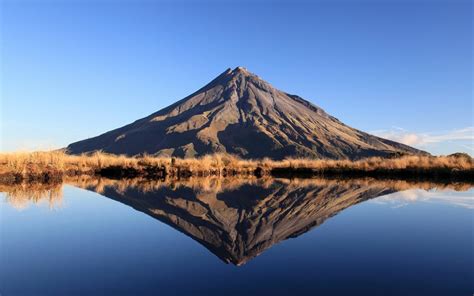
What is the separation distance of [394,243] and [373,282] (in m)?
2.92

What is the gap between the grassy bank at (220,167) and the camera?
26.6m

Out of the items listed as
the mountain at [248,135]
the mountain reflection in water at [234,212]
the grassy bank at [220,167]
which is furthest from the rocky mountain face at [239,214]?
the mountain at [248,135]

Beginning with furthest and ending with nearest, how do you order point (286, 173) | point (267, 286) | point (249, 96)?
point (249, 96) < point (286, 173) < point (267, 286)

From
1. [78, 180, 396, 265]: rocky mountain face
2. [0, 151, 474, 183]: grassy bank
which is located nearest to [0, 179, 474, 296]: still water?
[78, 180, 396, 265]: rocky mountain face

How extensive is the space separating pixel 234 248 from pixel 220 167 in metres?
27.7

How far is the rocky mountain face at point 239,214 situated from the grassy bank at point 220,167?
991cm

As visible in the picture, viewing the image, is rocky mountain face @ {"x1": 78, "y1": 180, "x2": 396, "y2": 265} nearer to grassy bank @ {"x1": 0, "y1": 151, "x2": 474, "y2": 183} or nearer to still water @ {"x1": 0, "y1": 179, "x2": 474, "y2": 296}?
still water @ {"x1": 0, "y1": 179, "x2": 474, "y2": 296}

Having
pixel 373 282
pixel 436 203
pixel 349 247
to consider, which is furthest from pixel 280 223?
pixel 436 203

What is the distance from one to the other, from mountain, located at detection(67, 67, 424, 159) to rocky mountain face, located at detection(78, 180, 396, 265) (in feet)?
438

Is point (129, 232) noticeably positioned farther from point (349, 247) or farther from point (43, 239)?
point (349, 247)

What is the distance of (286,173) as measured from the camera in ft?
119

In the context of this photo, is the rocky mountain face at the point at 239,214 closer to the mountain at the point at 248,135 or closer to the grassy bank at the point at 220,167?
the grassy bank at the point at 220,167

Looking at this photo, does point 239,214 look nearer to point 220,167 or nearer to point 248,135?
point 220,167

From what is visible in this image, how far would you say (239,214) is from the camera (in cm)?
1239
